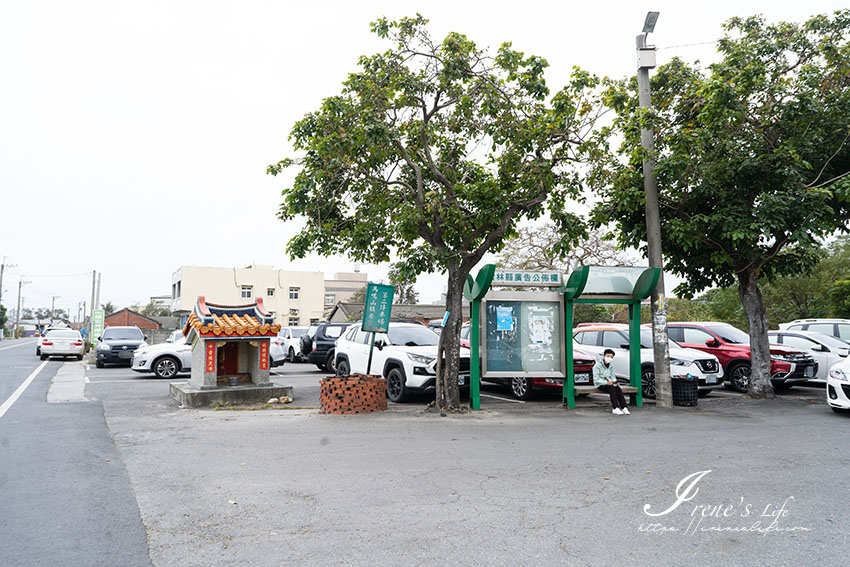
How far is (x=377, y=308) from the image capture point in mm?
11727

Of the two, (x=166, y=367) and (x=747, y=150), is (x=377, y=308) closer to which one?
(x=747, y=150)

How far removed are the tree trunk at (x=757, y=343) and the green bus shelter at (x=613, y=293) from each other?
2.84m

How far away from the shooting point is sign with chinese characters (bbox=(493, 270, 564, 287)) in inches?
458

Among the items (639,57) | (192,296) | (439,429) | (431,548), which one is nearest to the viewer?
(431,548)

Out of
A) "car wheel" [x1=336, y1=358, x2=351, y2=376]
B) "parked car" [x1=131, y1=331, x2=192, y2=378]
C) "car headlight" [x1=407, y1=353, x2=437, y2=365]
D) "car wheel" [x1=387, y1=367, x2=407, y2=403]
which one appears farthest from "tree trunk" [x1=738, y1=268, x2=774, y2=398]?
"parked car" [x1=131, y1=331, x2=192, y2=378]

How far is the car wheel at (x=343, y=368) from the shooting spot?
48.6 ft

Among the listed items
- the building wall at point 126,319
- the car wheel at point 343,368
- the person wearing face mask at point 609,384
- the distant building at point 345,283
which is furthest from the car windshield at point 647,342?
the distant building at point 345,283

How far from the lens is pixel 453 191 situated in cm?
1177

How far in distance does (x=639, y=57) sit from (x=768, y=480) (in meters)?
9.18

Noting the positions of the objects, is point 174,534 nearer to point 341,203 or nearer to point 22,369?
point 341,203

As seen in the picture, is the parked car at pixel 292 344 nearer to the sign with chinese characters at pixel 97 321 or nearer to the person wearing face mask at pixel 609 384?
the person wearing face mask at pixel 609 384

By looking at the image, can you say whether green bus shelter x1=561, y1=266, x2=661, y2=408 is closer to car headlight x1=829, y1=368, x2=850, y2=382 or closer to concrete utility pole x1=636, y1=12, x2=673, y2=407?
concrete utility pole x1=636, y1=12, x2=673, y2=407

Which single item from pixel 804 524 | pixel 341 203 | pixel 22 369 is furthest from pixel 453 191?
pixel 22 369

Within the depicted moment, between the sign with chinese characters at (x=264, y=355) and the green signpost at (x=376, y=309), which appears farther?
the sign with chinese characters at (x=264, y=355)
